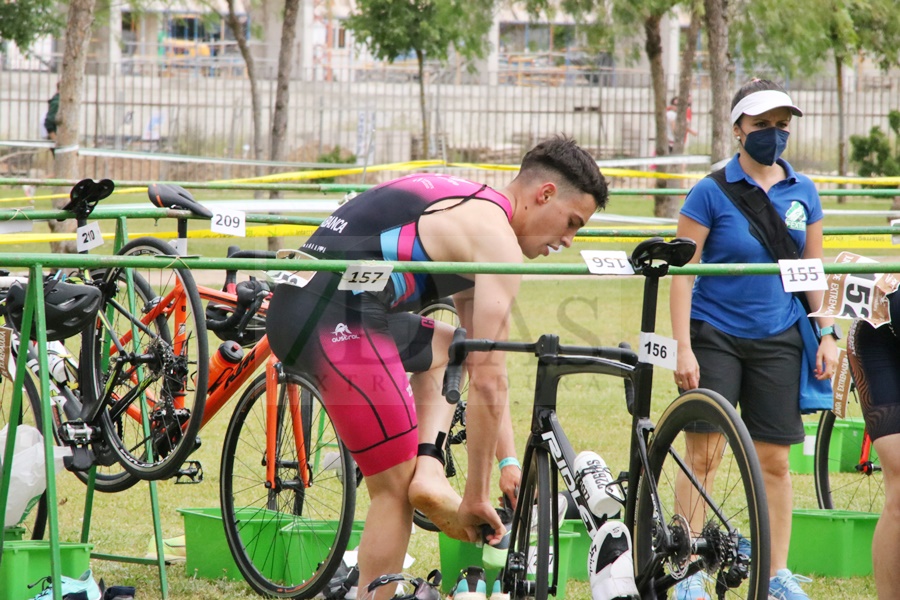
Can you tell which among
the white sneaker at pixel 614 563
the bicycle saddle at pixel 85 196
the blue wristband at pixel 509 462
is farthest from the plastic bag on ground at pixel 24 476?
the white sneaker at pixel 614 563

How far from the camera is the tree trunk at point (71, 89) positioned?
11344 mm

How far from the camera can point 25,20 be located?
21.6 metres

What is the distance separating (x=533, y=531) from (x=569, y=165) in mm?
1183

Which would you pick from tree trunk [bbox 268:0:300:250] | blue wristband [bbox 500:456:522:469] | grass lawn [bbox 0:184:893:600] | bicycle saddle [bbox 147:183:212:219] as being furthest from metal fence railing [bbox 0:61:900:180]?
blue wristband [bbox 500:456:522:469]

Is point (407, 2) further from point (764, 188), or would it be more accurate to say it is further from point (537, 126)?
point (764, 188)

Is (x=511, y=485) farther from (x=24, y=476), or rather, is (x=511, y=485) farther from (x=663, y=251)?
(x=24, y=476)

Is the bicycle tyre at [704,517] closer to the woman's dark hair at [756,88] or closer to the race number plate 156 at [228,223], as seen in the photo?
the woman's dark hair at [756,88]

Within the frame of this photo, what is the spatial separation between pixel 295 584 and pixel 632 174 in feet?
21.9

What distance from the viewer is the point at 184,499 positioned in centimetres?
635

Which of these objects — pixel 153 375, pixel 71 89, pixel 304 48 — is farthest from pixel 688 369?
pixel 304 48

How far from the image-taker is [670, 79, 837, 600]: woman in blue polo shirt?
453cm

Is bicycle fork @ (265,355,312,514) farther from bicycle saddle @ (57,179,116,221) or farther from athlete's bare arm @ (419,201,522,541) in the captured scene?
athlete's bare arm @ (419,201,522,541)

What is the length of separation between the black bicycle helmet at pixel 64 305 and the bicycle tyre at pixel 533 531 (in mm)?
1902

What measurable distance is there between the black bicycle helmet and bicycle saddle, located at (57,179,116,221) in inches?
15.2
